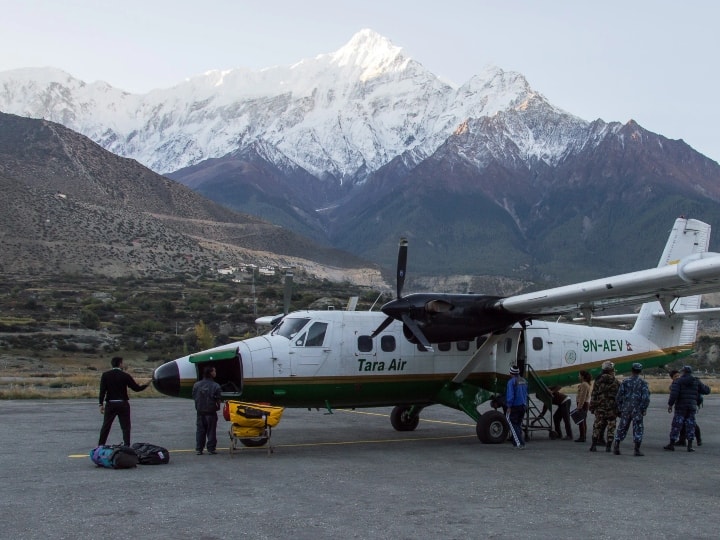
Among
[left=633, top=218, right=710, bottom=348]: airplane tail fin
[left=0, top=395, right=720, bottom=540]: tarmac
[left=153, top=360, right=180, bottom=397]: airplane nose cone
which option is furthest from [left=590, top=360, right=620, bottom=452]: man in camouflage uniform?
[left=153, top=360, right=180, bottom=397]: airplane nose cone

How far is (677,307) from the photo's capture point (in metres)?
25.2

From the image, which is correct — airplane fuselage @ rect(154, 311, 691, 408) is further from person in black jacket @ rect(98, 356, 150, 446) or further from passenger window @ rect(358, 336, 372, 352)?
person in black jacket @ rect(98, 356, 150, 446)

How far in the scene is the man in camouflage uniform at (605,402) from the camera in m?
18.3

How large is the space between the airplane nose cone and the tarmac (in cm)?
118

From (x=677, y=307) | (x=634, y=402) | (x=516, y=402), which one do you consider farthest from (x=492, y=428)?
(x=677, y=307)

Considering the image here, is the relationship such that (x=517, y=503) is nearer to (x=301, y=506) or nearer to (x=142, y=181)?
(x=301, y=506)

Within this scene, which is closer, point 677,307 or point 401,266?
point 401,266

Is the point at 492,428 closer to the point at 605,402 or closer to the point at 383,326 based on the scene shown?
the point at 605,402

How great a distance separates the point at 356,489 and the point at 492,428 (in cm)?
736

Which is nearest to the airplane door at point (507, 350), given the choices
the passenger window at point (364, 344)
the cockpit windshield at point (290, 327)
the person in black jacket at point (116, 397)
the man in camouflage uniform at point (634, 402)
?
the passenger window at point (364, 344)

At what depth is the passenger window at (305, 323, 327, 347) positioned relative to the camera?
2003cm

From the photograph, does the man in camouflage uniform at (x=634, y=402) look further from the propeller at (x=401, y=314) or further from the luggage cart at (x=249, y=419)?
the luggage cart at (x=249, y=419)

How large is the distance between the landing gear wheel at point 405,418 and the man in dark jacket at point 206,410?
680cm

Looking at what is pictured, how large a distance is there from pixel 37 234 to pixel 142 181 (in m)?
44.1
